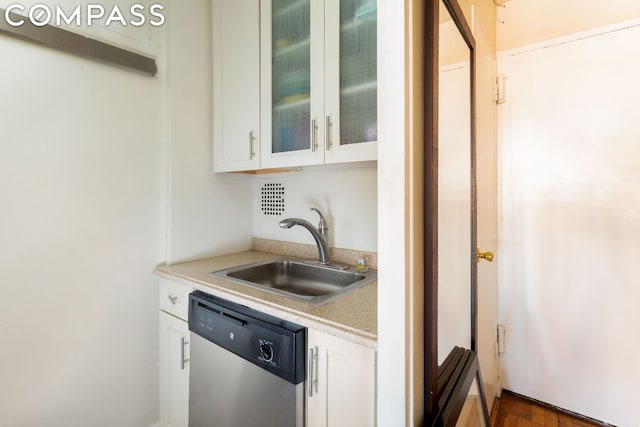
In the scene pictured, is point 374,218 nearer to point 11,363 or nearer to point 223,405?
point 223,405

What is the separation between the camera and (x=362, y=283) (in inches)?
48.6

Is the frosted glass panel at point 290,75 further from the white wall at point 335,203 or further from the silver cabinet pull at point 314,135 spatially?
the white wall at point 335,203

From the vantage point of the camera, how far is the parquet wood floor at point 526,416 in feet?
5.05

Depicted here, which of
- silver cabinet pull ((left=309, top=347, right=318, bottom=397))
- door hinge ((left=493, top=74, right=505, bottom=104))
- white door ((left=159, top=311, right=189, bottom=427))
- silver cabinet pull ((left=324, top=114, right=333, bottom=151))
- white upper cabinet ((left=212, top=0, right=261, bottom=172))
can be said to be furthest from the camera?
door hinge ((left=493, top=74, right=505, bottom=104))

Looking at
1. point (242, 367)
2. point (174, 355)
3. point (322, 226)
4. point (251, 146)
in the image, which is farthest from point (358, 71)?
point (174, 355)

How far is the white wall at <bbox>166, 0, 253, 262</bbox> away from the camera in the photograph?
1.53m

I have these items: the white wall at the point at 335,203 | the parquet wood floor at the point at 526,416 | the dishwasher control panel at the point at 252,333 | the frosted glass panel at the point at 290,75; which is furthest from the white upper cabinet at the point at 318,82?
the parquet wood floor at the point at 526,416

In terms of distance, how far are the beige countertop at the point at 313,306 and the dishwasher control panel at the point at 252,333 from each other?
0.12 feet

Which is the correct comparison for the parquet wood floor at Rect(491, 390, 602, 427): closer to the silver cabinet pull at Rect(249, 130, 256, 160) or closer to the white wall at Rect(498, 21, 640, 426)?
the white wall at Rect(498, 21, 640, 426)

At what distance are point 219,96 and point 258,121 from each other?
1.18 feet

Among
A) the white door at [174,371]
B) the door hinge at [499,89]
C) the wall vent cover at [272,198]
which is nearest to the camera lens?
A: the white door at [174,371]

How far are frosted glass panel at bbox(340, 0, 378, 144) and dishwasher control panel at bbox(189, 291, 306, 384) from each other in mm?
746

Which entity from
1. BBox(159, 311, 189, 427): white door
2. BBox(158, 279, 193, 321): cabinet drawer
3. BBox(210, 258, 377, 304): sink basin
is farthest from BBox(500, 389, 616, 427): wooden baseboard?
BBox(158, 279, 193, 321): cabinet drawer

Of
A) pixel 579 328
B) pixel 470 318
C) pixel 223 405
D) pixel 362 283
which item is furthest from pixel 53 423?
pixel 579 328
